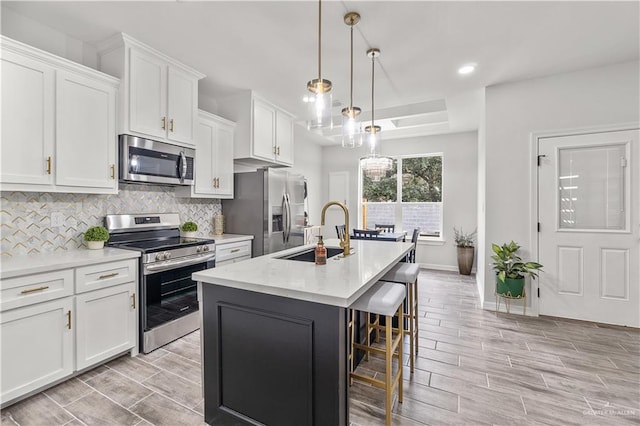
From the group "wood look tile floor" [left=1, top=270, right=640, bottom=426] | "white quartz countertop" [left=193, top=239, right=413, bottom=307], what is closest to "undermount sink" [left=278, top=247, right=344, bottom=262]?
"white quartz countertop" [left=193, top=239, right=413, bottom=307]

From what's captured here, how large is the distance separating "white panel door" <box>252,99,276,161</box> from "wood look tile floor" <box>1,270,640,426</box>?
2.46 metres

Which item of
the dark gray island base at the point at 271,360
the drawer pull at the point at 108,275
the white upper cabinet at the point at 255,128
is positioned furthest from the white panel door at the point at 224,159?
the dark gray island base at the point at 271,360

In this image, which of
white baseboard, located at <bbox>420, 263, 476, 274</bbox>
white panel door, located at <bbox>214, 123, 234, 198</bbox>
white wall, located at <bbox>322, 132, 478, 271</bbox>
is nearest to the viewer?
white panel door, located at <bbox>214, 123, 234, 198</bbox>

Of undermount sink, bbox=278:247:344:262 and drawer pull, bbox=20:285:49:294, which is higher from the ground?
undermount sink, bbox=278:247:344:262

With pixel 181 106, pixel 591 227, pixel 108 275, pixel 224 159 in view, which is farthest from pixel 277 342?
pixel 591 227

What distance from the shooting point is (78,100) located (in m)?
2.35

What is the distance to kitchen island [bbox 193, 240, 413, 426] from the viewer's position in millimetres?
1386

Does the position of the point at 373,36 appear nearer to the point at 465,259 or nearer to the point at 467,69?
the point at 467,69

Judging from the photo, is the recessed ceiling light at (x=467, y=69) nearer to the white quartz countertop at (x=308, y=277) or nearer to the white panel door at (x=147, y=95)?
the white quartz countertop at (x=308, y=277)

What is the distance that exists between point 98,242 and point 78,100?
1166 mm

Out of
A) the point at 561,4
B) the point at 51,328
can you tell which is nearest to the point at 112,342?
the point at 51,328

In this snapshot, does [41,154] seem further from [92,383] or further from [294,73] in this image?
[294,73]

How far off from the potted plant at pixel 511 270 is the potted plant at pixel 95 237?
4.10 m

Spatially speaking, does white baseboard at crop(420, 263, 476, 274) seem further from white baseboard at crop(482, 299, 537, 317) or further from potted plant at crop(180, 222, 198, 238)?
potted plant at crop(180, 222, 198, 238)
